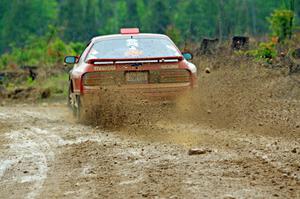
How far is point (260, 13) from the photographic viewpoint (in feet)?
250

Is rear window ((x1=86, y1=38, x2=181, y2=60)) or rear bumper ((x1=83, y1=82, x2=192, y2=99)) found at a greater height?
rear window ((x1=86, y1=38, x2=181, y2=60))

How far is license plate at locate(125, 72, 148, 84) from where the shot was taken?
11.5 metres

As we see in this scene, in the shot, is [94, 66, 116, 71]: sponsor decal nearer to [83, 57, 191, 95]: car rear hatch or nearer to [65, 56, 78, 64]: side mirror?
[83, 57, 191, 95]: car rear hatch

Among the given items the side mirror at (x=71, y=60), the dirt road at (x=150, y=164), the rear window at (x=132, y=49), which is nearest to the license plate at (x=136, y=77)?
the rear window at (x=132, y=49)

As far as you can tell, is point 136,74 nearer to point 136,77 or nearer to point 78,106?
point 136,77

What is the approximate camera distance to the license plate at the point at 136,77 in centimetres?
1150

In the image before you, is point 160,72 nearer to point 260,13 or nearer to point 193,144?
point 193,144

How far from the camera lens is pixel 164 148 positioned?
8578 millimetres

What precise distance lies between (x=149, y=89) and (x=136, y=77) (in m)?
0.26

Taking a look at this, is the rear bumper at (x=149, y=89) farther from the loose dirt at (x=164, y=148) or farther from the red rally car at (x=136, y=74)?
the loose dirt at (x=164, y=148)

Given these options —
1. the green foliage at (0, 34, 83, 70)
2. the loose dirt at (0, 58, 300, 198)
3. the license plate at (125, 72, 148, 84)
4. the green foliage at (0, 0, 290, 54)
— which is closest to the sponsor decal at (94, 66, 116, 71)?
the license plate at (125, 72, 148, 84)

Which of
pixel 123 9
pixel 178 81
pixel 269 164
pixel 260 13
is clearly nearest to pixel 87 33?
pixel 260 13

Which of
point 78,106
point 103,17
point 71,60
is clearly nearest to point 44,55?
point 71,60

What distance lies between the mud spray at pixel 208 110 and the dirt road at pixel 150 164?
0.31 m
